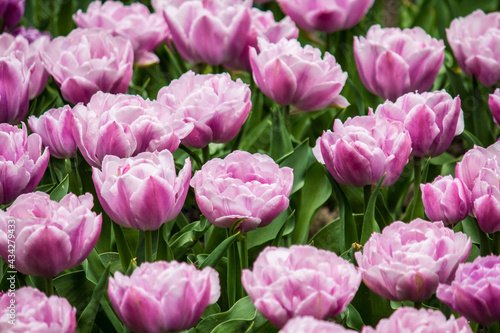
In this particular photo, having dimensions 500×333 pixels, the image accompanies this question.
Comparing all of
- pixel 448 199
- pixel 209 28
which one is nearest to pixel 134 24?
pixel 209 28

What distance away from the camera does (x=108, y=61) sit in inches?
56.8

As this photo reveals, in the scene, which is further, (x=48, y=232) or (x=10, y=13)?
(x=10, y=13)

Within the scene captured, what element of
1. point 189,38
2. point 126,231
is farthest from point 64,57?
point 126,231

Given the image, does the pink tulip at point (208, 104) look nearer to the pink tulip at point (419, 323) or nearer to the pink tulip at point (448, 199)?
the pink tulip at point (448, 199)

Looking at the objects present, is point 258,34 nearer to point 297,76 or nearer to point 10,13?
point 297,76

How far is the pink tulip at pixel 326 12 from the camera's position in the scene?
169cm

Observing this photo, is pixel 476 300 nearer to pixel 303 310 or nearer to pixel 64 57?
pixel 303 310

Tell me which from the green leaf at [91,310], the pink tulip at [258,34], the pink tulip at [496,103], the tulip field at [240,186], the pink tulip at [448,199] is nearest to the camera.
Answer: the tulip field at [240,186]

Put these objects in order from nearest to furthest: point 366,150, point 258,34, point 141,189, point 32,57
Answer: point 141,189 < point 366,150 < point 32,57 < point 258,34

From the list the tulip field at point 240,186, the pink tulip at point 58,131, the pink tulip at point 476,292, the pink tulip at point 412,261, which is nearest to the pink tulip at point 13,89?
the tulip field at point 240,186

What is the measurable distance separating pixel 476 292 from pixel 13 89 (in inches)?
34.9

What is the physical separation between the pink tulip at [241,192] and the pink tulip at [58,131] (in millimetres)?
250

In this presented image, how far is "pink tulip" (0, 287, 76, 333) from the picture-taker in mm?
825

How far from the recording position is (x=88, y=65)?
1.43m
